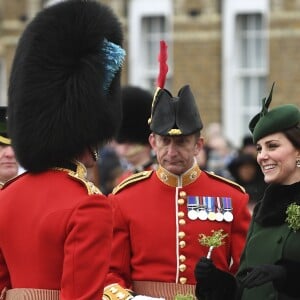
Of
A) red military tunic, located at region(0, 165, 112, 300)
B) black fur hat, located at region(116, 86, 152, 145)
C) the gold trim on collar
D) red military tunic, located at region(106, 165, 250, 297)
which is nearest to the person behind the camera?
red military tunic, located at region(0, 165, 112, 300)

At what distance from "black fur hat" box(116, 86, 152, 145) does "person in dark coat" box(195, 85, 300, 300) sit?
347 cm

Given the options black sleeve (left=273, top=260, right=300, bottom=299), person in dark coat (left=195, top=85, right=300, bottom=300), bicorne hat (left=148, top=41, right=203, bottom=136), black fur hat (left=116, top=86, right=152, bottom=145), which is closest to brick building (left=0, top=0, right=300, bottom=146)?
black fur hat (left=116, top=86, right=152, bottom=145)

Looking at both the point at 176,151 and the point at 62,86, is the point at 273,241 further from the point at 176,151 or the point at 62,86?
the point at 62,86

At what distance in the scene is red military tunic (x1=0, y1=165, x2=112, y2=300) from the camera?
4.79 meters

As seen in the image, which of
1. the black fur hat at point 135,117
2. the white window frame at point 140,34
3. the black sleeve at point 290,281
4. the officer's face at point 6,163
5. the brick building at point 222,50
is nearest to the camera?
the black sleeve at point 290,281

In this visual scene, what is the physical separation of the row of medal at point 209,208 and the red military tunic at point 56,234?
3.85ft

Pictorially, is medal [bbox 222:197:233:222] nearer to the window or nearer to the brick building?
the brick building

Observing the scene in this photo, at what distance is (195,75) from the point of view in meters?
17.3

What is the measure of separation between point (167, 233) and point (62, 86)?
1.24 m

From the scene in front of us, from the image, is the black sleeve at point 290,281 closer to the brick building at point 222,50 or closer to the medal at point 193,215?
the medal at point 193,215

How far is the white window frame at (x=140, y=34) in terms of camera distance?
17.5 meters

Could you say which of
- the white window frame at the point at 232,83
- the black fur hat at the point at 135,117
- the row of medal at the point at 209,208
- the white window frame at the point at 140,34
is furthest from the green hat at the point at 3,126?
the white window frame at the point at 140,34

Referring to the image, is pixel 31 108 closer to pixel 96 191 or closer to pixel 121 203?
pixel 96 191

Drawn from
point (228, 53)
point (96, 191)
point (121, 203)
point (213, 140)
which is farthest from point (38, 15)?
point (228, 53)
